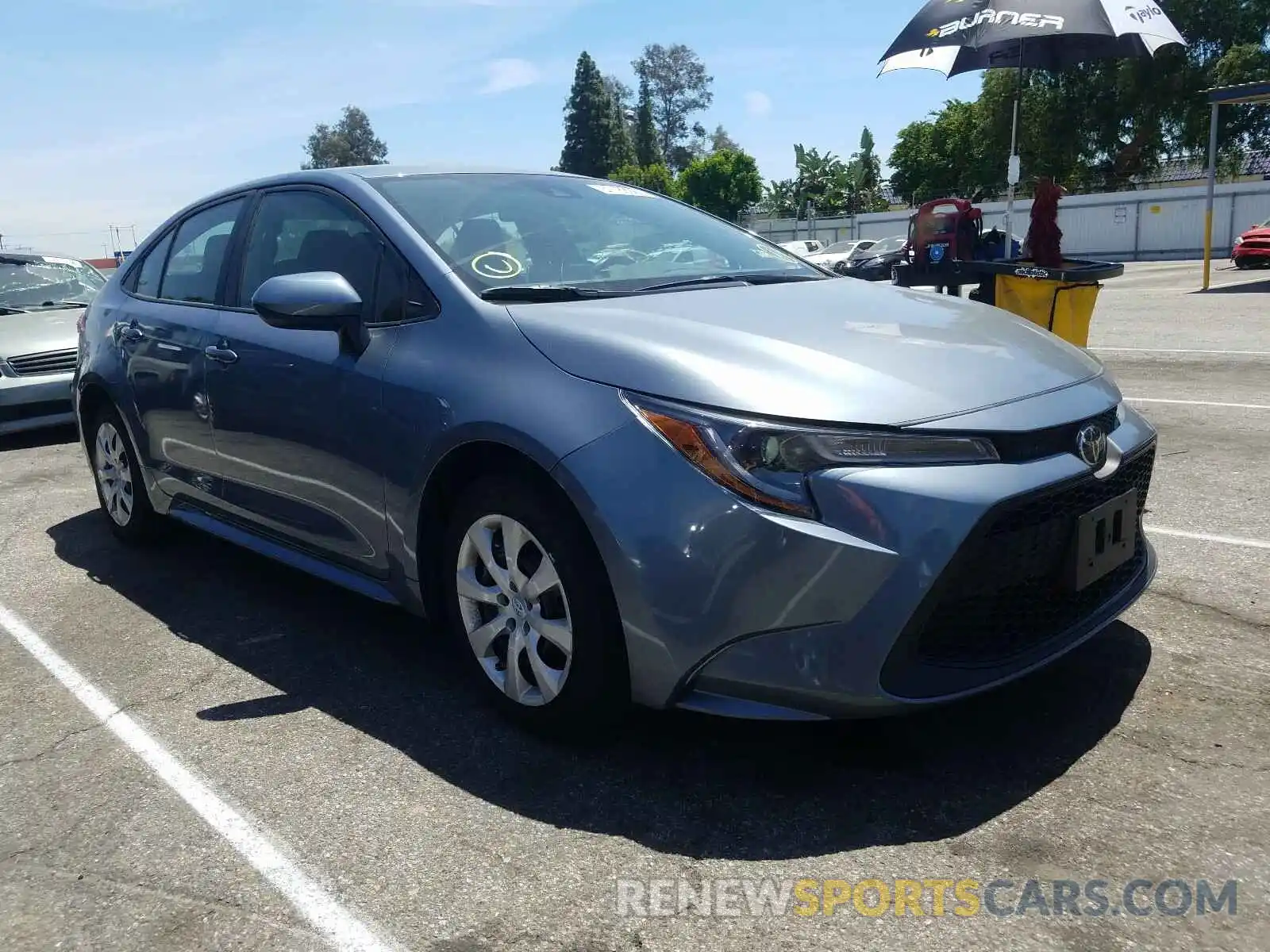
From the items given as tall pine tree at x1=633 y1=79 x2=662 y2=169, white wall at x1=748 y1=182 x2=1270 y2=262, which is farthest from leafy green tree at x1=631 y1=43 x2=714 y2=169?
white wall at x1=748 y1=182 x2=1270 y2=262

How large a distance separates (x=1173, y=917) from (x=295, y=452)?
8.88 feet

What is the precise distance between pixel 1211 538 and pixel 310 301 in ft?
11.4

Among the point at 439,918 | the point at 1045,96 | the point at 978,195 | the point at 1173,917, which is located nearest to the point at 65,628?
the point at 439,918

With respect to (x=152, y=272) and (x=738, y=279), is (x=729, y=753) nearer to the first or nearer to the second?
(x=738, y=279)

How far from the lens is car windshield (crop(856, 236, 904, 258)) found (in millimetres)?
28156

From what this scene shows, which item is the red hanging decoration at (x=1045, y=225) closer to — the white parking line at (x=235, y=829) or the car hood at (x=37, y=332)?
the car hood at (x=37, y=332)

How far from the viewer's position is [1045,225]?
9.95 meters

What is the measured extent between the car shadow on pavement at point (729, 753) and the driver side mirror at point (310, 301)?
1.11m

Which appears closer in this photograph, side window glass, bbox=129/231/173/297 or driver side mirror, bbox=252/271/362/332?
driver side mirror, bbox=252/271/362/332

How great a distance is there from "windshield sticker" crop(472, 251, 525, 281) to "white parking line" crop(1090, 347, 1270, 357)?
823cm

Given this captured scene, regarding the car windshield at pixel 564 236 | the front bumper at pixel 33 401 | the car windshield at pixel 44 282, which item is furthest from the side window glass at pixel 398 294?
the car windshield at pixel 44 282

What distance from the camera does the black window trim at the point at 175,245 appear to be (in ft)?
13.4

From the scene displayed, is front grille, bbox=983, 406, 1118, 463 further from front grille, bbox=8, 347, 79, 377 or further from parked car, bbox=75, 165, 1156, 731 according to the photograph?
front grille, bbox=8, 347, 79, 377

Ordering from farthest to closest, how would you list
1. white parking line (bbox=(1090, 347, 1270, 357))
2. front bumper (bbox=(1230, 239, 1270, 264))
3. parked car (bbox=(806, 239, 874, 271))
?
parked car (bbox=(806, 239, 874, 271)), front bumper (bbox=(1230, 239, 1270, 264)), white parking line (bbox=(1090, 347, 1270, 357))
